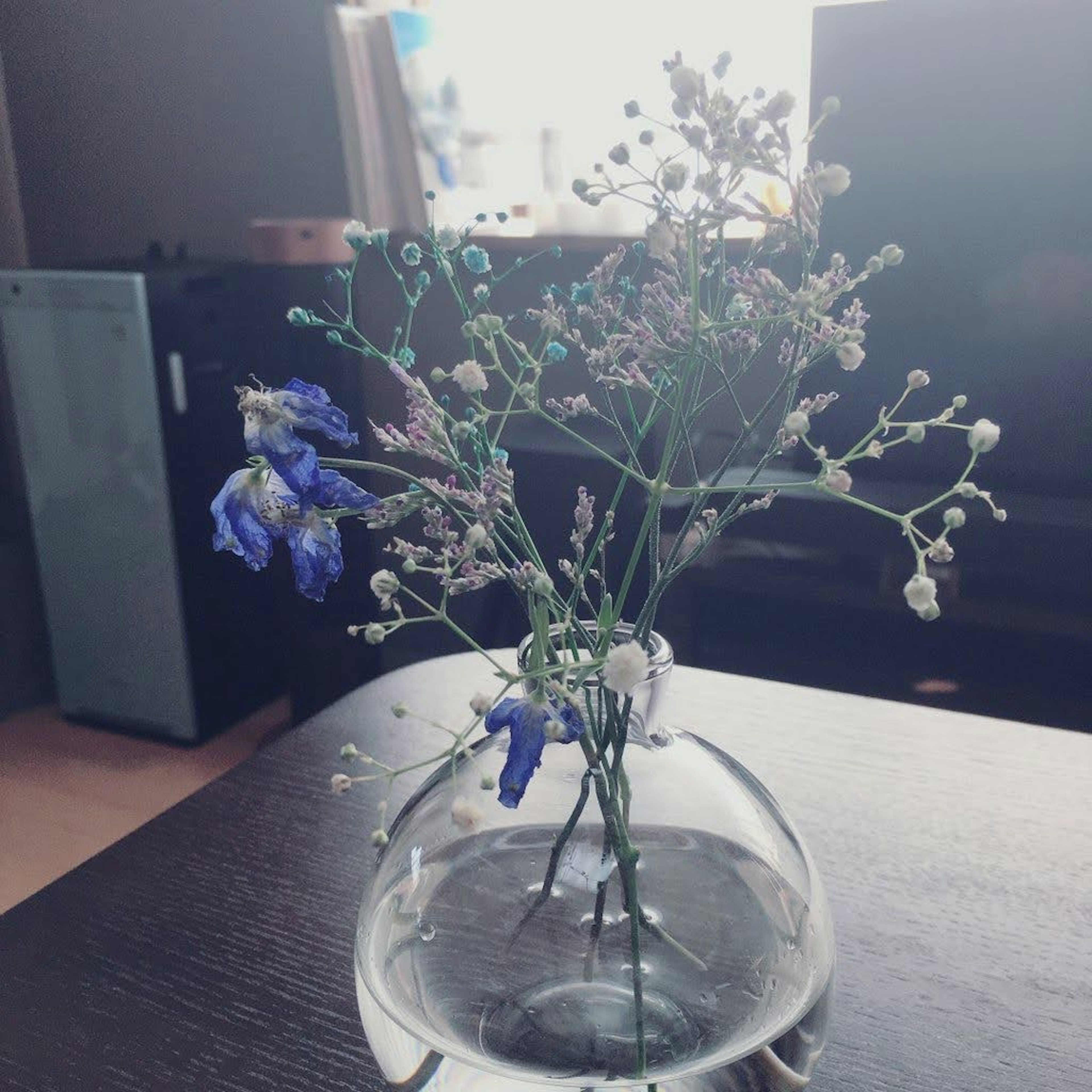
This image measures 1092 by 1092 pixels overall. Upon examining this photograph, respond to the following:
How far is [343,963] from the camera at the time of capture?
574 mm

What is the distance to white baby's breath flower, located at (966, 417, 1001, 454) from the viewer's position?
35 centimetres

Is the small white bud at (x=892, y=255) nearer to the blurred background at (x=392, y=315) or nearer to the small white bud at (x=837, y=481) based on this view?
the small white bud at (x=837, y=481)

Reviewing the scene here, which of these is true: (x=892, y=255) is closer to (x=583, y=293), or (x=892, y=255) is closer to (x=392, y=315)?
(x=583, y=293)

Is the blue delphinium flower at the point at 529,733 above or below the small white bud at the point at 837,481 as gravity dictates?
below

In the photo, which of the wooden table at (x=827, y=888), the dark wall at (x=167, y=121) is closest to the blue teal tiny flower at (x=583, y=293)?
the wooden table at (x=827, y=888)

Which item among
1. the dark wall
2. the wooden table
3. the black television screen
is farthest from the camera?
the dark wall

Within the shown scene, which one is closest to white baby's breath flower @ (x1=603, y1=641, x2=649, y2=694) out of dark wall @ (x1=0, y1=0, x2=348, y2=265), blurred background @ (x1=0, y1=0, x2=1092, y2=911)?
blurred background @ (x1=0, y1=0, x2=1092, y2=911)

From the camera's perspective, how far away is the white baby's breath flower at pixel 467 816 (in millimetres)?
388

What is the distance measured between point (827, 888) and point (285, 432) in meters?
0.42

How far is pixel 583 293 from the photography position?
405mm

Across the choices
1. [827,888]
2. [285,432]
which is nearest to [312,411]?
[285,432]

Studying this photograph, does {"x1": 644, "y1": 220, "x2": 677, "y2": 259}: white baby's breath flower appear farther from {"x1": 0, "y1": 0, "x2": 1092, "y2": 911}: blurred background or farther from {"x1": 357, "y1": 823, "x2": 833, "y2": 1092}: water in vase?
{"x1": 0, "y1": 0, "x2": 1092, "y2": 911}: blurred background

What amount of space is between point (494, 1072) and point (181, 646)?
5.27ft

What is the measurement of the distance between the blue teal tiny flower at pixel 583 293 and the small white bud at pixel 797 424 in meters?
0.09
